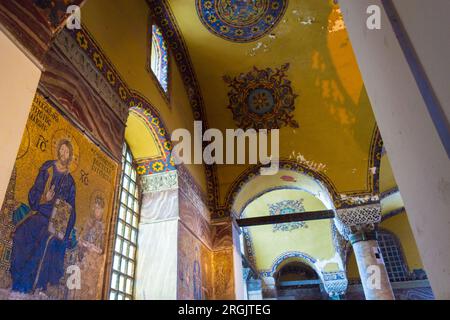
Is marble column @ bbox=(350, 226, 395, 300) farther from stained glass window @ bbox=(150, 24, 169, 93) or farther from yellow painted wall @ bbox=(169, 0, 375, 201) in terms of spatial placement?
stained glass window @ bbox=(150, 24, 169, 93)

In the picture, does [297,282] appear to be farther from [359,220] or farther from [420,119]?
[420,119]

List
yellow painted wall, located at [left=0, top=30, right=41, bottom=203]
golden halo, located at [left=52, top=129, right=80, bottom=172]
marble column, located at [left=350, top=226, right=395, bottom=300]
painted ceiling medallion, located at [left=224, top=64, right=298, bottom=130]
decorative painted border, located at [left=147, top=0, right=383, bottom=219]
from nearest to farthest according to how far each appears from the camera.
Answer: yellow painted wall, located at [left=0, top=30, right=41, bottom=203] < golden halo, located at [left=52, top=129, right=80, bottom=172] < marble column, located at [left=350, top=226, right=395, bottom=300] < decorative painted border, located at [left=147, top=0, right=383, bottom=219] < painted ceiling medallion, located at [left=224, top=64, right=298, bottom=130]

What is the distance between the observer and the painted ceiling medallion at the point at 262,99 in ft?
26.3

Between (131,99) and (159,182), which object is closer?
(131,99)

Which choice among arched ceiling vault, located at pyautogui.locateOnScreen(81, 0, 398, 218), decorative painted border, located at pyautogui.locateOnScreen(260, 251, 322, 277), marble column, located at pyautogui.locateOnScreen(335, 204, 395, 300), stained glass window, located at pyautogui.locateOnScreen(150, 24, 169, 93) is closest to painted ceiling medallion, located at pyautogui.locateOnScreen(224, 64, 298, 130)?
arched ceiling vault, located at pyautogui.locateOnScreen(81, 0, 398, 218)

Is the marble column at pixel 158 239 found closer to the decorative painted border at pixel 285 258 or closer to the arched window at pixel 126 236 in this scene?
the arched window at pixel 126 236

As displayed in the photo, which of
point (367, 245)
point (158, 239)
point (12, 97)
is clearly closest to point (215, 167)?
point (158, 239)

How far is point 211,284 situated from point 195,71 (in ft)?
14.9

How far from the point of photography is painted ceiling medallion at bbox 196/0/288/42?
6.84m

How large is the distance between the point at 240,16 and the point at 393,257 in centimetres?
1123

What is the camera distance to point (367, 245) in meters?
7.60
